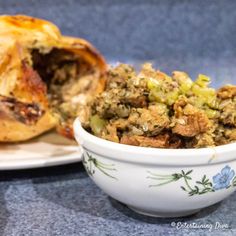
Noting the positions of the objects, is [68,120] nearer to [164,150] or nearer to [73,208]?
[73,208]

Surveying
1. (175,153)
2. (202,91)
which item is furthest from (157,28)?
(175,153)

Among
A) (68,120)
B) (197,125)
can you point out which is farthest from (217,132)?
(68,120)

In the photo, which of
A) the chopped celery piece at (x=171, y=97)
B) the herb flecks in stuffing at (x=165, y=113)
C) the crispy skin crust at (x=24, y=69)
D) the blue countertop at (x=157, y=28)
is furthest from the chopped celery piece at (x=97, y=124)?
the blue countertop at (x=157, y=28)

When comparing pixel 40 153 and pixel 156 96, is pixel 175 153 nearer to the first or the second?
pixel 156 96

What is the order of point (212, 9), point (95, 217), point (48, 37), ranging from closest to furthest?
point (95, 217)
point (48, 37)
point (212, 9)

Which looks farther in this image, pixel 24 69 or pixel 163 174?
pixel 24 69

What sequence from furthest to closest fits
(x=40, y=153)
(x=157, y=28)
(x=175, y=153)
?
(x=157, y=28)
(x=40, y=153)
(x=175, y=153)

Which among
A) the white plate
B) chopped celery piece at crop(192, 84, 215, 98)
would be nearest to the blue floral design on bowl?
chopped celery piece at crop(192, 84, 215, 98)

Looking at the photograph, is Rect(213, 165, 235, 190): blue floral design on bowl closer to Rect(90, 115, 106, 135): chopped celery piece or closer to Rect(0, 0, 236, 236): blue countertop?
Rect(90, 115, 106, 135): chopped celery piece
